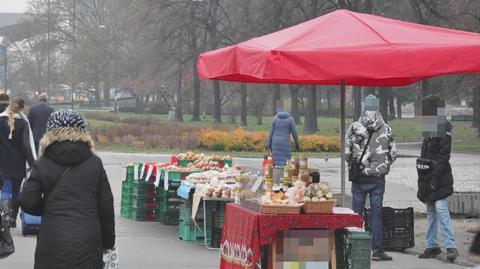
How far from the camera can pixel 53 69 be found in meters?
89.9

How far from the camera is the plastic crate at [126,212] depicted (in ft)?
51.0

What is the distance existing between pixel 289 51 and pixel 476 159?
2532cm

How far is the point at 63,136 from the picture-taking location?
6383 millimetres

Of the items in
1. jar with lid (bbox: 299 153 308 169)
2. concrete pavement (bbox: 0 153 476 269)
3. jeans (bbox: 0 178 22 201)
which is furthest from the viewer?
jeans (bbox: 0 178 22 201)

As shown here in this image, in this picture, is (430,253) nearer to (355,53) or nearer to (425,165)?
(425,165)

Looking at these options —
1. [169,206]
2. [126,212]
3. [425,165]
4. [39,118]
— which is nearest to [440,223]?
[425,165]

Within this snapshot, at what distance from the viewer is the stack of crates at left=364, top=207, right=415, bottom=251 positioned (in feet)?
39.3

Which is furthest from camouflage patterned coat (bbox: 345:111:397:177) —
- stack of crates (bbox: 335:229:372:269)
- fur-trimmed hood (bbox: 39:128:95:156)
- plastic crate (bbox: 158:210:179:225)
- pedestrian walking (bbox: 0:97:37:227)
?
fur-trimmed hood (bbox: 39:128:95:156)

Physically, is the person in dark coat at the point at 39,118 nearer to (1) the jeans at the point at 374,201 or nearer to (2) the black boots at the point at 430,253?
(1) the jeans at the point at 374,201

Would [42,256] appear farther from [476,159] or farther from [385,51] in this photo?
[476,159]

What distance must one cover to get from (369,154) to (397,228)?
1441 mm

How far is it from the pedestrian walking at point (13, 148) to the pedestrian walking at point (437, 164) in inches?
213

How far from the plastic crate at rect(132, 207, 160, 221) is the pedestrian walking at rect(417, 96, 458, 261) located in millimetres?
5279

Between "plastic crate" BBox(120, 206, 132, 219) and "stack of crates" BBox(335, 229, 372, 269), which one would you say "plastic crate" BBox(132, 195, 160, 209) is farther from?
"stack of crates" BBox(335, 229, 372, 269)
